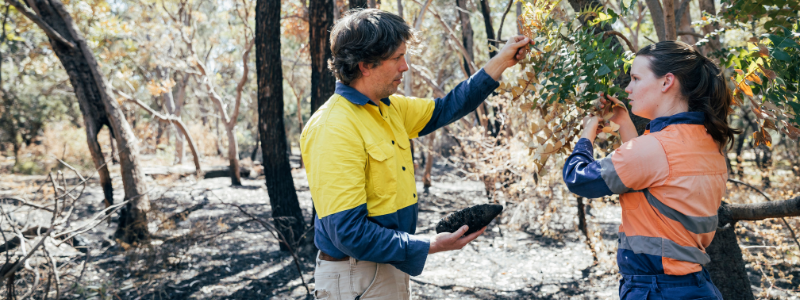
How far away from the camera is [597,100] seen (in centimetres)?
177

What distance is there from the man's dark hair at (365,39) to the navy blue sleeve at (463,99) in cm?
54

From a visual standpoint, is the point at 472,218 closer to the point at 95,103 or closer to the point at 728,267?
the point at 728,267

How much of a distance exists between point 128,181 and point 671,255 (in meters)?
6.26

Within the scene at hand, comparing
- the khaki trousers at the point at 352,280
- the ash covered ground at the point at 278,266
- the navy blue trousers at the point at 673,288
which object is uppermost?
the navy blue trousers at the point at 673,288

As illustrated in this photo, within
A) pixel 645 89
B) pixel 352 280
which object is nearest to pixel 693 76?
pixel 645 89

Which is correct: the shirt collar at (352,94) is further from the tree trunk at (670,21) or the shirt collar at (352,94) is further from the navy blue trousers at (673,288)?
the tree trunk at (670,21)

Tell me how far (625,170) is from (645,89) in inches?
13.3

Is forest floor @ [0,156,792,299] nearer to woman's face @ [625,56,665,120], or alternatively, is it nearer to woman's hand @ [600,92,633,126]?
woman's hand @ [600,92,633,126]

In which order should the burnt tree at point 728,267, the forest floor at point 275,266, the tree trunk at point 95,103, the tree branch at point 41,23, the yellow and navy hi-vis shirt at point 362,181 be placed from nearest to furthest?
the yellow and navy hi-vis shirt at point 362,181 → the burnt tree at point 728,267 → the forest floor at point 275,266 → the tree branch at point 41,23 → the tree trunk at point 95,103

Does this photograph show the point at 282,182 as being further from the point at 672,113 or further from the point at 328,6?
the point at 672,113

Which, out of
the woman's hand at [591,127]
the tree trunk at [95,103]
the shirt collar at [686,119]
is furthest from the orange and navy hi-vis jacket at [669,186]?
the tree trunk at [95,103]

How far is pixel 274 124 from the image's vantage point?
588 centimetres

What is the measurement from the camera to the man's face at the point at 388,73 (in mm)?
1786

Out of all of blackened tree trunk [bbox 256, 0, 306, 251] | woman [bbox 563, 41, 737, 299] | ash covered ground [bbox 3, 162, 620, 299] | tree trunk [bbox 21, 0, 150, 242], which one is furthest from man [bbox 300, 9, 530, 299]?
tree trunk [bbox 21, 0, 150, 242]
